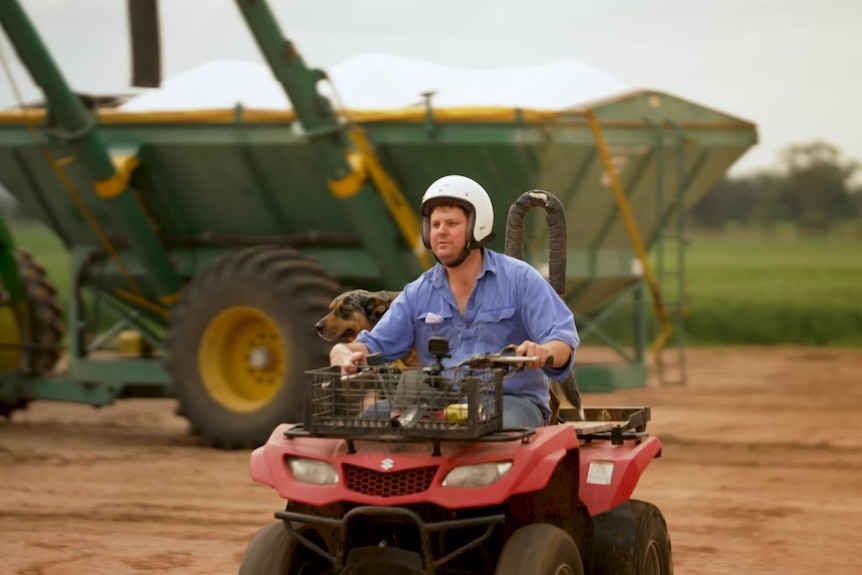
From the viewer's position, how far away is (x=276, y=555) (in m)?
5.72

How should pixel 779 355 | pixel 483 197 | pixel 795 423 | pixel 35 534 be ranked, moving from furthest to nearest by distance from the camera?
pixel 779 355, pixel 795 423, pixel 35 534, pixel 483 197

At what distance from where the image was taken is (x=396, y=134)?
41.2 feet

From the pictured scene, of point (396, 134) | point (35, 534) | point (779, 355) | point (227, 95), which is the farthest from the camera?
point (779, 355)

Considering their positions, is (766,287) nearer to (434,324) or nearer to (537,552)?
(434,324)

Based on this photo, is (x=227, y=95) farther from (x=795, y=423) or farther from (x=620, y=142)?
(x=795, y=423)

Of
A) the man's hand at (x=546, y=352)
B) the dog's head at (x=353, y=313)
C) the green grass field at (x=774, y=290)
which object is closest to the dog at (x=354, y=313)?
the dog's head at (x=353, y=313)

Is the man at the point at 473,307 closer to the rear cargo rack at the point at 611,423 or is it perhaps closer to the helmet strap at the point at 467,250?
the helmet strap at the point at 467,250

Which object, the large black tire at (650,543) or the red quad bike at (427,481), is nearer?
the red quad bike at (427,481)

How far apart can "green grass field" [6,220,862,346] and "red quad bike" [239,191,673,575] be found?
29.9ft

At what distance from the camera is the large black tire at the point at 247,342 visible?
12430mm

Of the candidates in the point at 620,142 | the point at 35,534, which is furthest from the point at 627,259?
the point at 35,534

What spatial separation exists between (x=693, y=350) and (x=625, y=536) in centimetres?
1849

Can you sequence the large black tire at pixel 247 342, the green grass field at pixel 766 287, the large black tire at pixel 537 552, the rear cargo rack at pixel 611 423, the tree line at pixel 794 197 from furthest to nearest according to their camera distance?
the tree line at pixel 794 197, the green grass field at pixel 766 287, the large black tire at pixel 247 342, the rear cargo rack at pixel 611 423, the large black tire at pixel 537 552

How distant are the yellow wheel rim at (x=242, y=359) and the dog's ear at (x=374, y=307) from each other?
18.1 ft
